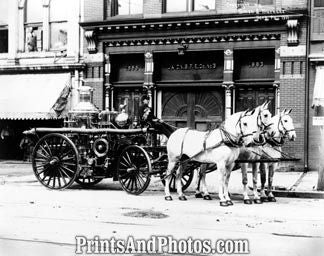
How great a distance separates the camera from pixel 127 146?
1273 centimetres

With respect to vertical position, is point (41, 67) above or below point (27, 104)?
above

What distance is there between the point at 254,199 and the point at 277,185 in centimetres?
291

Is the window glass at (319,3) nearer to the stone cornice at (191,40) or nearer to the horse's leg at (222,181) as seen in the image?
the stone cornice at (191,40)

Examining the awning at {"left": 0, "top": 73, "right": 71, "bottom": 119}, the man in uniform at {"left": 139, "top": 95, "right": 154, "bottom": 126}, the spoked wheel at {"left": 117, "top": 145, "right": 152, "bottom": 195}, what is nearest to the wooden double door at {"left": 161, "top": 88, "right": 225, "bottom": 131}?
the awning at {"left": 0, "top": 73, "right": 71, "bottom": 119}

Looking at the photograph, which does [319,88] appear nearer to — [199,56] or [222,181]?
[199,56]

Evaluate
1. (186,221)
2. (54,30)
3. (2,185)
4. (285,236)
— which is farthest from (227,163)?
(54,30)

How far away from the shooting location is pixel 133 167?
12.5 meters

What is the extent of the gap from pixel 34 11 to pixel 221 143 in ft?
46.5

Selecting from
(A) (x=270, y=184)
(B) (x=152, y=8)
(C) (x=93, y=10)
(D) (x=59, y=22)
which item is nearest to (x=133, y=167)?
(A) (x=270, y=184)

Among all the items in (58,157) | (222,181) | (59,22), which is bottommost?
(222,181)

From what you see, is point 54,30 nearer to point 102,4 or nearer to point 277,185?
point 102,4

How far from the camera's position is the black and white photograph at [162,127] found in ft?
27.6

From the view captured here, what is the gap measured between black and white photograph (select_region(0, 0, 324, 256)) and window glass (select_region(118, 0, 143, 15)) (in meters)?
0.05

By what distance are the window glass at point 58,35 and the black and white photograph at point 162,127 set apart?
0.05m
